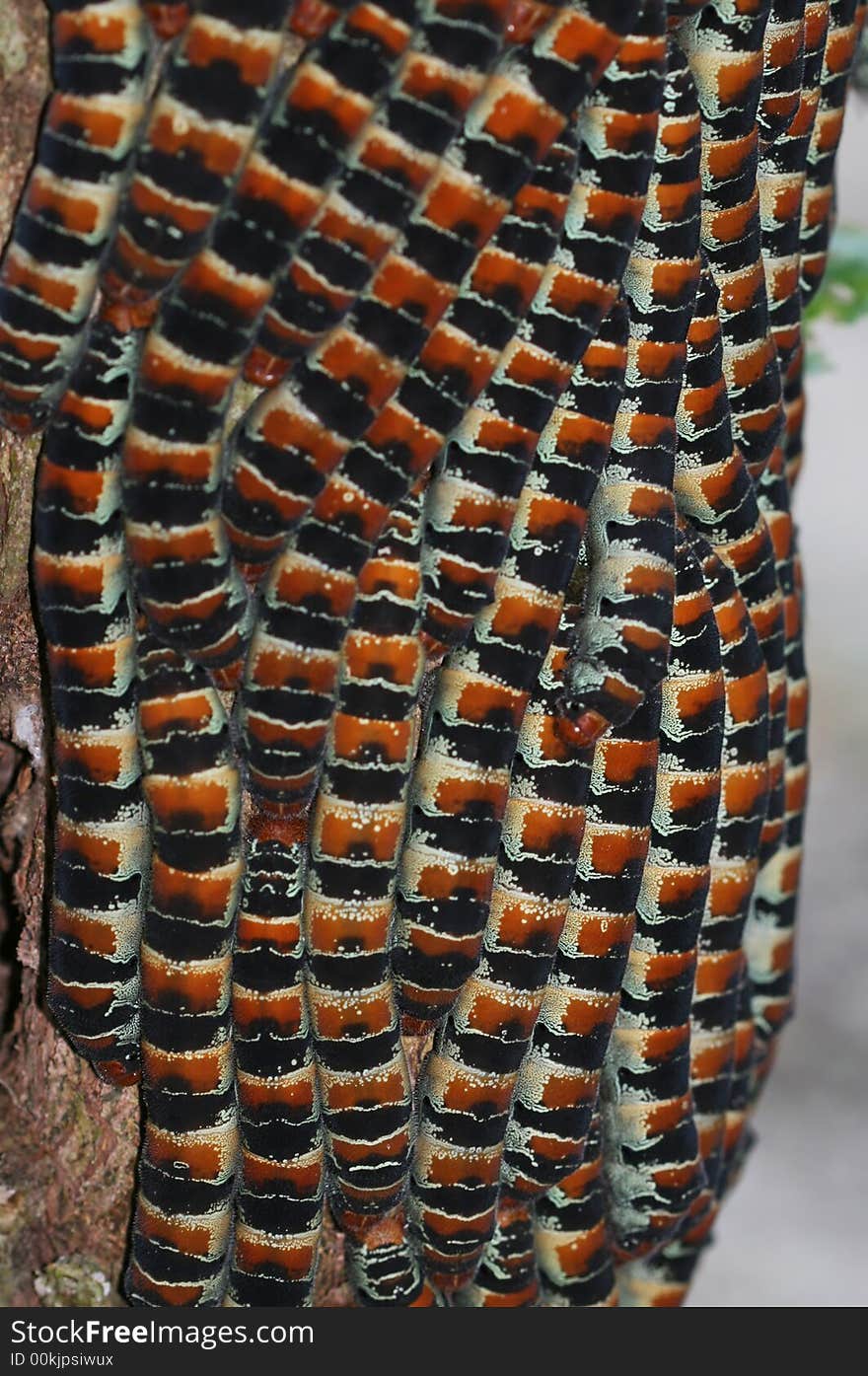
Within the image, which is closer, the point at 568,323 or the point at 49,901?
the point at 568,323

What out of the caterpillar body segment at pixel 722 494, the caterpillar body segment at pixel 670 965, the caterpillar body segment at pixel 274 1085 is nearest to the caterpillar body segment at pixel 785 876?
the caterpillar body segment at pixel 722 494

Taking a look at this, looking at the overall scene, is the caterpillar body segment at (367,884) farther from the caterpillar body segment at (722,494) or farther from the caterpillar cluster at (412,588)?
the caterpillar body segment at (722,494)

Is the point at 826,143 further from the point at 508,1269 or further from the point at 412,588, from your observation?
the point at 508,1269

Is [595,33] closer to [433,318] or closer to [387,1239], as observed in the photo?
[433,318]

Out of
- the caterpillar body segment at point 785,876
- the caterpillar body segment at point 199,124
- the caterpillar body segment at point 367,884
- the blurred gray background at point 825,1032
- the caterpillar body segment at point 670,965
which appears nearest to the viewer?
the caterpillar body segment at point 199,124

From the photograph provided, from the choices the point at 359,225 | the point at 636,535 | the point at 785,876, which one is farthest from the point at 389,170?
the point at 785,876

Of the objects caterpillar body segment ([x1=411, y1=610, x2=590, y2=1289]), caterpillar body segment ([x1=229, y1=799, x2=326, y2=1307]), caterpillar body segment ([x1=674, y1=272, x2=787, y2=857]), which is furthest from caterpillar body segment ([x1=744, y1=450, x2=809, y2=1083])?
caterpillar body segment ([x1=229, y1=799, x2=326, y2=1307])

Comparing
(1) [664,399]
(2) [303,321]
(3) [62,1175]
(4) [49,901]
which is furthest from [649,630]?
(3) [62,1175]
